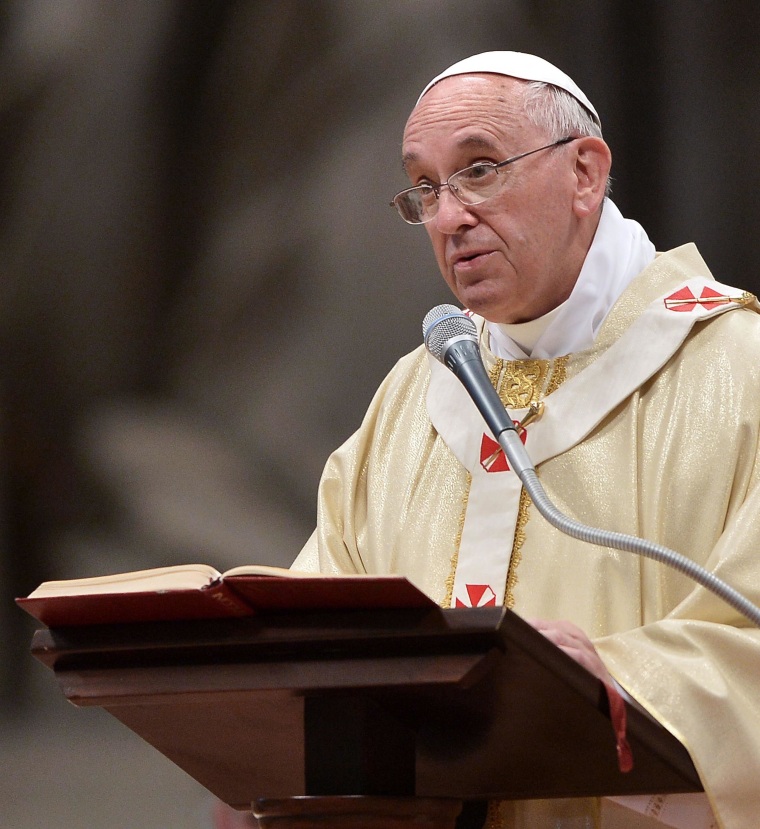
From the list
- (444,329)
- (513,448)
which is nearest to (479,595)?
(444,329)

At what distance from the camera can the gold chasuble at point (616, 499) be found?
2.19 m

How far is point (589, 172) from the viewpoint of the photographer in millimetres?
3053

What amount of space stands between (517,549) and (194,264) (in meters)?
2.31

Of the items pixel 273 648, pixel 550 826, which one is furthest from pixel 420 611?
pixel 550 826

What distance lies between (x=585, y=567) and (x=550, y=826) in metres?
0.50

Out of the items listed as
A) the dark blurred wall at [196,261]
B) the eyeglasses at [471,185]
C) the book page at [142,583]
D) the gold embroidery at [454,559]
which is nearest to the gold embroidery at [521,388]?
the gold embroidery at [454,559]

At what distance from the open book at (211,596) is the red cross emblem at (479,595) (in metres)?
1.08

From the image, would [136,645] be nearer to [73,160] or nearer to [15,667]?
[15,667]

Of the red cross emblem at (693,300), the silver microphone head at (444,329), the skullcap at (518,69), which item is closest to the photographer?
the silver microphone head at (444,329)

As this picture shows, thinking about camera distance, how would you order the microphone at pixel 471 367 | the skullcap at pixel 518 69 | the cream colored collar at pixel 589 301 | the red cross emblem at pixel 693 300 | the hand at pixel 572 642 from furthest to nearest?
the skullcap at pixel 518 69, the cream colored collar at pixel 589 301, the red cross emblem at pixel 693 300, the microphone at pixel 471 367, the hand at pixel 572 642

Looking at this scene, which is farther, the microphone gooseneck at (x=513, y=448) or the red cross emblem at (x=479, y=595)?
the red cross emblem at (x=479, y=595)

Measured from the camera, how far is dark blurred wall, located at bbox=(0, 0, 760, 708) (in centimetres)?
461

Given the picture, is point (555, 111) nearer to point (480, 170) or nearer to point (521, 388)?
point (480, 170)

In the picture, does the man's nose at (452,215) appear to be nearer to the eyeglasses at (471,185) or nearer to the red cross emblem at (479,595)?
the eyeglasses at (471,185)
